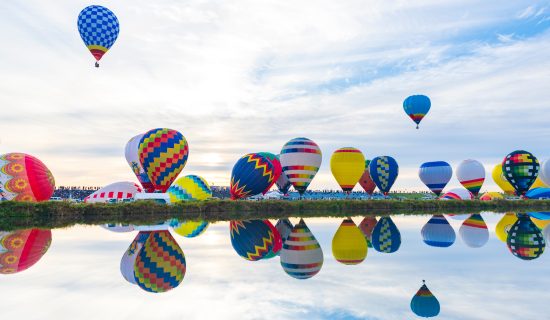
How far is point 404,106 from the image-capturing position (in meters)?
39.0

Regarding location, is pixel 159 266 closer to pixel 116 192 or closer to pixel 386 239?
pixel 386 239

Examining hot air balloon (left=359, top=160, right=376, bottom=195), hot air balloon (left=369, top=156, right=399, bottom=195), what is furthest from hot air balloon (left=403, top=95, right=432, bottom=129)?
hot air balloon (left=359, top=160, right=376, bottom=195)

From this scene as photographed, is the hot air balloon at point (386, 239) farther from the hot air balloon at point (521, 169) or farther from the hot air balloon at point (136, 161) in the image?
the hot air balloon at point (521, 169)

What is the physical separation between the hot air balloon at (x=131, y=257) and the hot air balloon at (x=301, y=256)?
10.3ft

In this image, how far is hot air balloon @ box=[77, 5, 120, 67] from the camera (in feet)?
86.9

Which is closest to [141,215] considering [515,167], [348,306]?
[348,306]

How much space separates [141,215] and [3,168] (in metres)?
8.17

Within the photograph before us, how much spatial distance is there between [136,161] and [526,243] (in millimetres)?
27086

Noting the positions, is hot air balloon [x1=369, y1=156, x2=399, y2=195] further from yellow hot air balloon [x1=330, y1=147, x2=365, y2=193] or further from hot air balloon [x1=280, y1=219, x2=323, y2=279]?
hot air balloon [x1=280, y1=219, x2=323, y2=279]

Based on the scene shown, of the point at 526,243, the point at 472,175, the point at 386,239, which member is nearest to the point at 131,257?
the point at 386,239

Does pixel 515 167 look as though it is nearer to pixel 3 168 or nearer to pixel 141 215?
pixel 141 215

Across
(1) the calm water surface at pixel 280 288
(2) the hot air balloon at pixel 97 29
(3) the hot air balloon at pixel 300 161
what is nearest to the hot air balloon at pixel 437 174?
(3) the hot air balloon at pixel 300 161

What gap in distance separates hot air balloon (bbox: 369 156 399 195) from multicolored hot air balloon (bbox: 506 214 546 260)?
87.9ft

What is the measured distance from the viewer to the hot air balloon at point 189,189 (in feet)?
105
